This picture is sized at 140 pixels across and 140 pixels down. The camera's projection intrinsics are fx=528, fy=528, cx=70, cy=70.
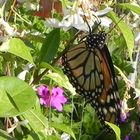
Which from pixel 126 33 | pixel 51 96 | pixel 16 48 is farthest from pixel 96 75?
pixel 16 48

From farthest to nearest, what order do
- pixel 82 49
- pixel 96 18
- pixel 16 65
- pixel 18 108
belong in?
pixel 82 49, pixel 16 65, pixel 96 18, pixel 18 108

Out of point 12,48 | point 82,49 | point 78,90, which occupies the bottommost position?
point 78,90

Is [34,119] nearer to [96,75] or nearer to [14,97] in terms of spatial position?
[14,97]

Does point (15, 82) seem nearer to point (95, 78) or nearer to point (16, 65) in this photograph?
point (16, 65)

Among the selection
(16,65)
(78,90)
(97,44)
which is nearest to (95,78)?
(78,90)

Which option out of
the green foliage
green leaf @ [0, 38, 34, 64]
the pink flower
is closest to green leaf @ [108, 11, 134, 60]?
the green foliage

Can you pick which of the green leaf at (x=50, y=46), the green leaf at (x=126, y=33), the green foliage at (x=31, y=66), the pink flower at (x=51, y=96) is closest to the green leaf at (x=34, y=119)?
the green foliage at (x=31, y=66)

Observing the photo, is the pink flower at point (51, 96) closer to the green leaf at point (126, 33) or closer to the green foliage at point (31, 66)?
the green foliage at point (31, 66)
